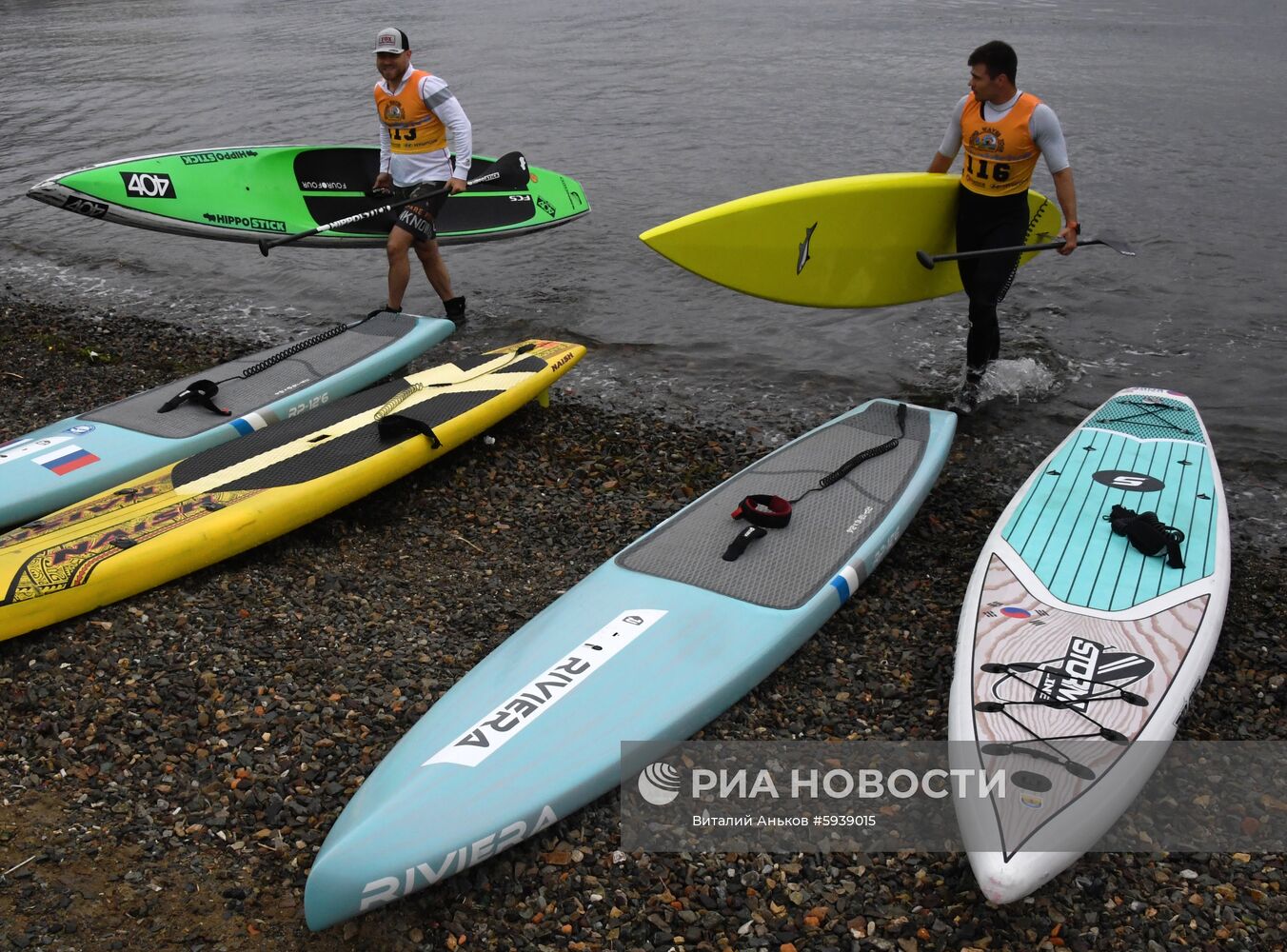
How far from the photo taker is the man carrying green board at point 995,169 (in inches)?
219

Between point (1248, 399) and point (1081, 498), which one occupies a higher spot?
point (1081, 498)

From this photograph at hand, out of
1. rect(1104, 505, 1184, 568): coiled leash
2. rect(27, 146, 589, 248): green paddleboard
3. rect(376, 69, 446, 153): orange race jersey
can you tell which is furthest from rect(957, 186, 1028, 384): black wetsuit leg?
rect(27, 146, 589, 248): green paddleboard

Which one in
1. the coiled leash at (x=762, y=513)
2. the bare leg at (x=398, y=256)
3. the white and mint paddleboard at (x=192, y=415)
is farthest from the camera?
the bare leg at (x=398, y=256)

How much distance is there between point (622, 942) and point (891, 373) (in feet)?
17.7

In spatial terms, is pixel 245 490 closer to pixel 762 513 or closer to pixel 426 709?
pixel 426 709

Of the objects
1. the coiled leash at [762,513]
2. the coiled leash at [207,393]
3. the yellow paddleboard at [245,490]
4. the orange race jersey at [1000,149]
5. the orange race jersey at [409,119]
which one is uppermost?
the orange race jersey at [409,119]

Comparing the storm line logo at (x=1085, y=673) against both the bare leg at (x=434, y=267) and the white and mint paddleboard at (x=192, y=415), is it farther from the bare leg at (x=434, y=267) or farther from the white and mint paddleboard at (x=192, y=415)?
the bare leg at (x=434, y=267)

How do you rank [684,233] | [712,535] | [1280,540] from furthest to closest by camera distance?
1. [684,233]
2. [1280,540]
3. [712,535]

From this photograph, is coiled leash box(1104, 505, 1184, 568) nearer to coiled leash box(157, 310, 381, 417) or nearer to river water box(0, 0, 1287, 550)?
river water box(0, 0, 1287, 550)

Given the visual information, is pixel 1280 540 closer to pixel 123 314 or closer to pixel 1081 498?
pixel 1081 498

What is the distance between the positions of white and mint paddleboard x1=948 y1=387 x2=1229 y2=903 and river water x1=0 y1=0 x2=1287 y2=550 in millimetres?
1058

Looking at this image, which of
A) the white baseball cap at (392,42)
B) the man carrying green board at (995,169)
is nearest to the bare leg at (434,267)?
the white baseball cap at (392,42)

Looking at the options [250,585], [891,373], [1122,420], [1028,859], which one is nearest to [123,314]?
[250,585]

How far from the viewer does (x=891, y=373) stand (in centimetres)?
766
